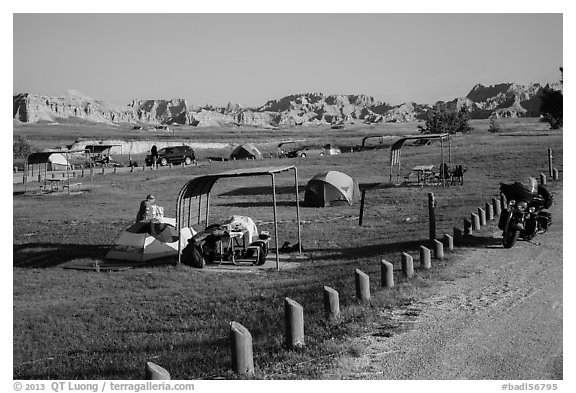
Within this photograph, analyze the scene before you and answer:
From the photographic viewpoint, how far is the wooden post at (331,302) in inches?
397

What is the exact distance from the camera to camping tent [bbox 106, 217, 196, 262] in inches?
687

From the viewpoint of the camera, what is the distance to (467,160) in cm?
4169

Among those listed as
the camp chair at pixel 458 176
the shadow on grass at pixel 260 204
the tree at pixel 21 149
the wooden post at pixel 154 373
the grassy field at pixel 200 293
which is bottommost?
the grassy field at pixel 200 293

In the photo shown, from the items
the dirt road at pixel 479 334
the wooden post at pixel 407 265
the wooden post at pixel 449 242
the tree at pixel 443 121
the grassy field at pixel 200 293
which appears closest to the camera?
the dirt road at pixel 479 334

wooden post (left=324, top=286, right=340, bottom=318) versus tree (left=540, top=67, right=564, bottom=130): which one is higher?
tree (left=540, top=67, right=564, bottom=130)

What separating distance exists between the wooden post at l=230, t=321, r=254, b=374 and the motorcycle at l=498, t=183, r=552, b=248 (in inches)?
391

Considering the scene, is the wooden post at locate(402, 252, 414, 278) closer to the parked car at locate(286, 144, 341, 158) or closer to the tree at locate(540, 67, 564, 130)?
the tree at locate(540, 67, 564, 130)

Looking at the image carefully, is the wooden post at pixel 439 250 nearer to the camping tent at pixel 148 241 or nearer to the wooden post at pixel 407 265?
the wooden post at pixel 407 265

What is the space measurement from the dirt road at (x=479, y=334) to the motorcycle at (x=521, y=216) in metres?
2.13

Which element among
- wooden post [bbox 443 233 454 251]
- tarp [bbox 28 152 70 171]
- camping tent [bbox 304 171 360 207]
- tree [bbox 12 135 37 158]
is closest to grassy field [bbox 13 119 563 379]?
wooden post [bbox 443 233 454 251]

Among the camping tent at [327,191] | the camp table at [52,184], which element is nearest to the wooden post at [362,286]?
the camping tent at [327,191]

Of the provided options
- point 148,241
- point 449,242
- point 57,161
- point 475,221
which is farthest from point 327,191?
point 57,161
